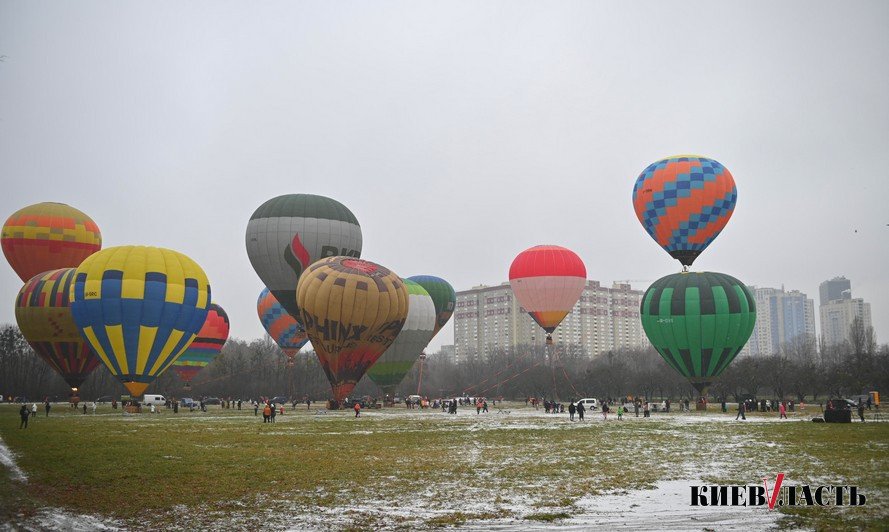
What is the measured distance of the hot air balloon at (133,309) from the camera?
38219 mm

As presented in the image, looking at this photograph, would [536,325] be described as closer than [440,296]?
No

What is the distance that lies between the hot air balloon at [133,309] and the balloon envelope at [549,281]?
26.7m

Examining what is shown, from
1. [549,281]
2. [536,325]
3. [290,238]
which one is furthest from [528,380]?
[536,325]

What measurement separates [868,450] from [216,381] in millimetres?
89034

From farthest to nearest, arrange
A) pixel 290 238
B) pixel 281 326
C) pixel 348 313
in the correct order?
pixel 281 326 < pixel 290 238 < pixel 348 313

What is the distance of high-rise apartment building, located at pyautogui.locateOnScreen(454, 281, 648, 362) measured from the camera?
15500 centimetres

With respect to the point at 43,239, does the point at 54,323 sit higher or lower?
lower

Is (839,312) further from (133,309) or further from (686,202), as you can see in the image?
(133,309)

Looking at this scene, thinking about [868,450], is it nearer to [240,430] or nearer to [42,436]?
[240,430]

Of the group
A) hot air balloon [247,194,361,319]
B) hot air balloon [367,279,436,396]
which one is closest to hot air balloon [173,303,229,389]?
hot air balloon [247,194,361,319]

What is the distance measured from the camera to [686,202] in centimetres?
4466

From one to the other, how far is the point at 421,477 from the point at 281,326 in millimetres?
51557

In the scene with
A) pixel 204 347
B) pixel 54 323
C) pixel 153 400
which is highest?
pixel 54 323

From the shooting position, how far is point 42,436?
79.4 ft
